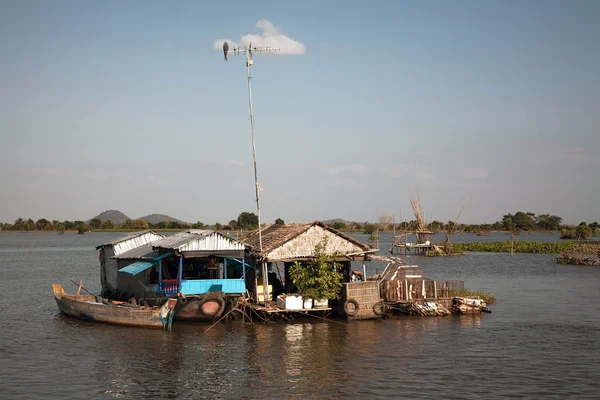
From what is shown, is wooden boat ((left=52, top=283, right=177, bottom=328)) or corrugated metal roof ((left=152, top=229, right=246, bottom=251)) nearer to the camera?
wooden boat ((left=52, top=283, right=177, bottom=328))

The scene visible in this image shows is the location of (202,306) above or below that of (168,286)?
below

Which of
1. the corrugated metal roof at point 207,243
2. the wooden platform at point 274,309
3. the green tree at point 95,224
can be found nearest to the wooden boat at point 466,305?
the wooden platform at point 274,309

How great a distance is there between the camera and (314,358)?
19.3 meters

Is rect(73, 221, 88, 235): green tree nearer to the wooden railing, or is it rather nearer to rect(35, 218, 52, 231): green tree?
rect(35, 218, 52, 231): green tree

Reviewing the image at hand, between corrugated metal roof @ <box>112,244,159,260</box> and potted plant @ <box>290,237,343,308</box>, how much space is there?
22.0 ft

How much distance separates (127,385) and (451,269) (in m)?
40.2

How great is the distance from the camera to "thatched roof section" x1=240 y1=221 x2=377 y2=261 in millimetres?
24750

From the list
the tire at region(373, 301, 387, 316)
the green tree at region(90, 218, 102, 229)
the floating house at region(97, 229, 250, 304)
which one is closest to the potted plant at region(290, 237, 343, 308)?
the tire at region(373, 301, 387, 316)

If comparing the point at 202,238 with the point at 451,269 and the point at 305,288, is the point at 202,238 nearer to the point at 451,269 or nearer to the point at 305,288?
the point at 305,288

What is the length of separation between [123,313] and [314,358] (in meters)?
8.90

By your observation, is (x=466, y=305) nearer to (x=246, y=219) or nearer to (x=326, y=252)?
(x=326, y=252)

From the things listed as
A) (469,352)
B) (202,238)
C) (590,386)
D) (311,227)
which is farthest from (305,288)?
(590,386)

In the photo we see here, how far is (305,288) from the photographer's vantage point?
24.4 m

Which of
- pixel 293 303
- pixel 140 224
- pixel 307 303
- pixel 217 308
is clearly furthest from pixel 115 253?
pixel 140 224
